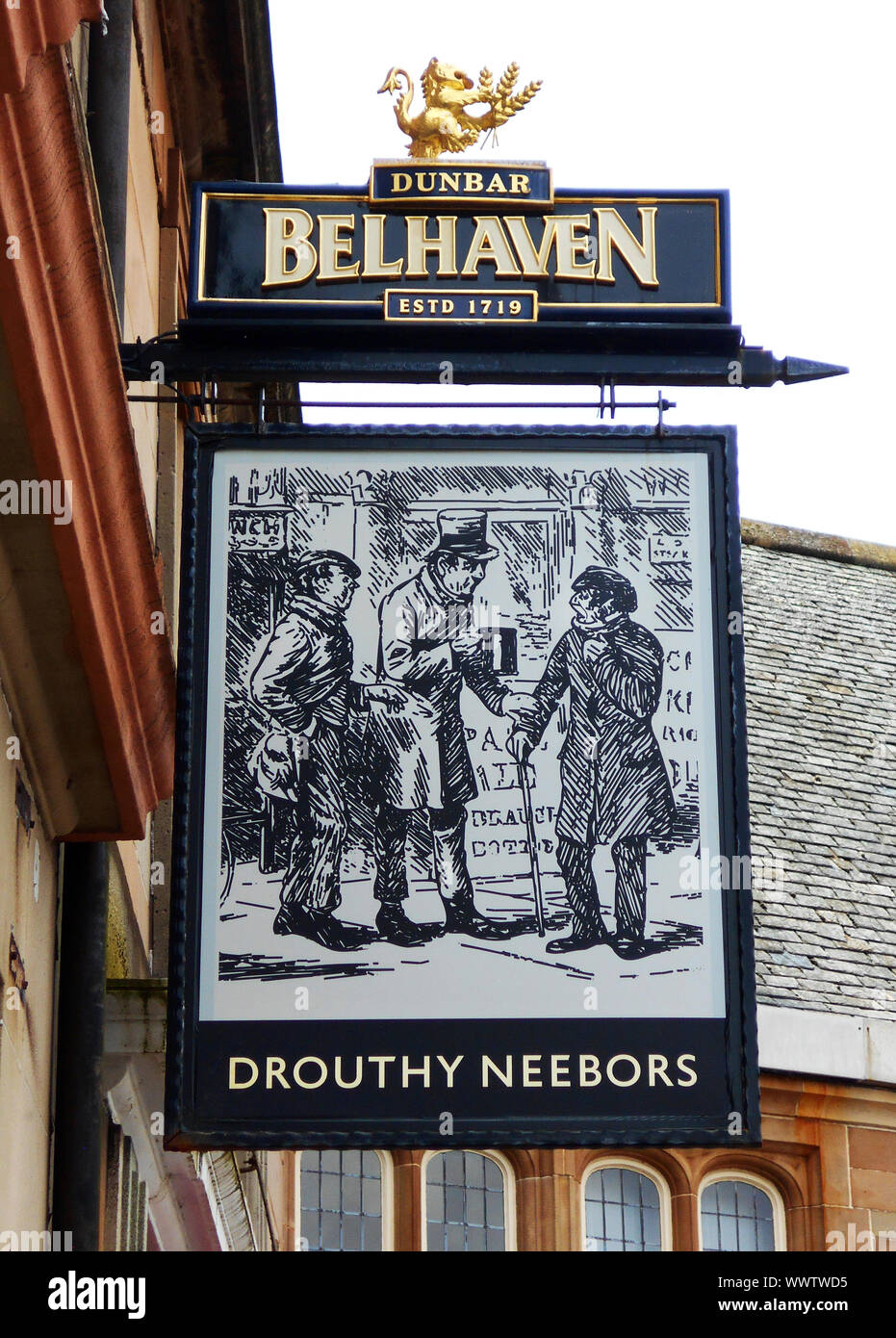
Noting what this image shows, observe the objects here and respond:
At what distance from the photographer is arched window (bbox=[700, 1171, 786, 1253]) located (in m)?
18.8

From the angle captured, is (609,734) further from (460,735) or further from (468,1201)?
(468,1201)

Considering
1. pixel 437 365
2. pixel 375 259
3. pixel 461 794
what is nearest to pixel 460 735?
pixel 461 794

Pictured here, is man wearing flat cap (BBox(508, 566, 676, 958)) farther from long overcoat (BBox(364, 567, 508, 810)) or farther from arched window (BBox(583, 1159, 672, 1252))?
arched window (BBox(583, 1159, 672, 1252))

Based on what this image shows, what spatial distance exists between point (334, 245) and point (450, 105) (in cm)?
88

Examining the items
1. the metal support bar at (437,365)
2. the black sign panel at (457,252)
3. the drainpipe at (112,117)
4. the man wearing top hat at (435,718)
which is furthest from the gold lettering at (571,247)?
the drainpipe at (112,117)

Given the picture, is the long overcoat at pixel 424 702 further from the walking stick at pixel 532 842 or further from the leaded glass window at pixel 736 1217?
the leaded glass window at pixel 736 1217

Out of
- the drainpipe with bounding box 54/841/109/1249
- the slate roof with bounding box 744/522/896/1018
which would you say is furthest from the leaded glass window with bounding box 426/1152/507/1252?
the drainpipe with bounding box 54/841/109/1249

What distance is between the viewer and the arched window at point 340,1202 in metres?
18.3

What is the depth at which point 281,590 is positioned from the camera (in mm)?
8516

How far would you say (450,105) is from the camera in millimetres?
9570

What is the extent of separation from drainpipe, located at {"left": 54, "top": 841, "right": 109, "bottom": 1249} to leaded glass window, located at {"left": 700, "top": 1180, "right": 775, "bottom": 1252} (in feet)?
36.9

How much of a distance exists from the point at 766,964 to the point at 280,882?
10.5 metres

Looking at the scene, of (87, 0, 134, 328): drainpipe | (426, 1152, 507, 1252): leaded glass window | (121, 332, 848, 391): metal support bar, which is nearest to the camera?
(121, 332, 848, 391): metal support bar
